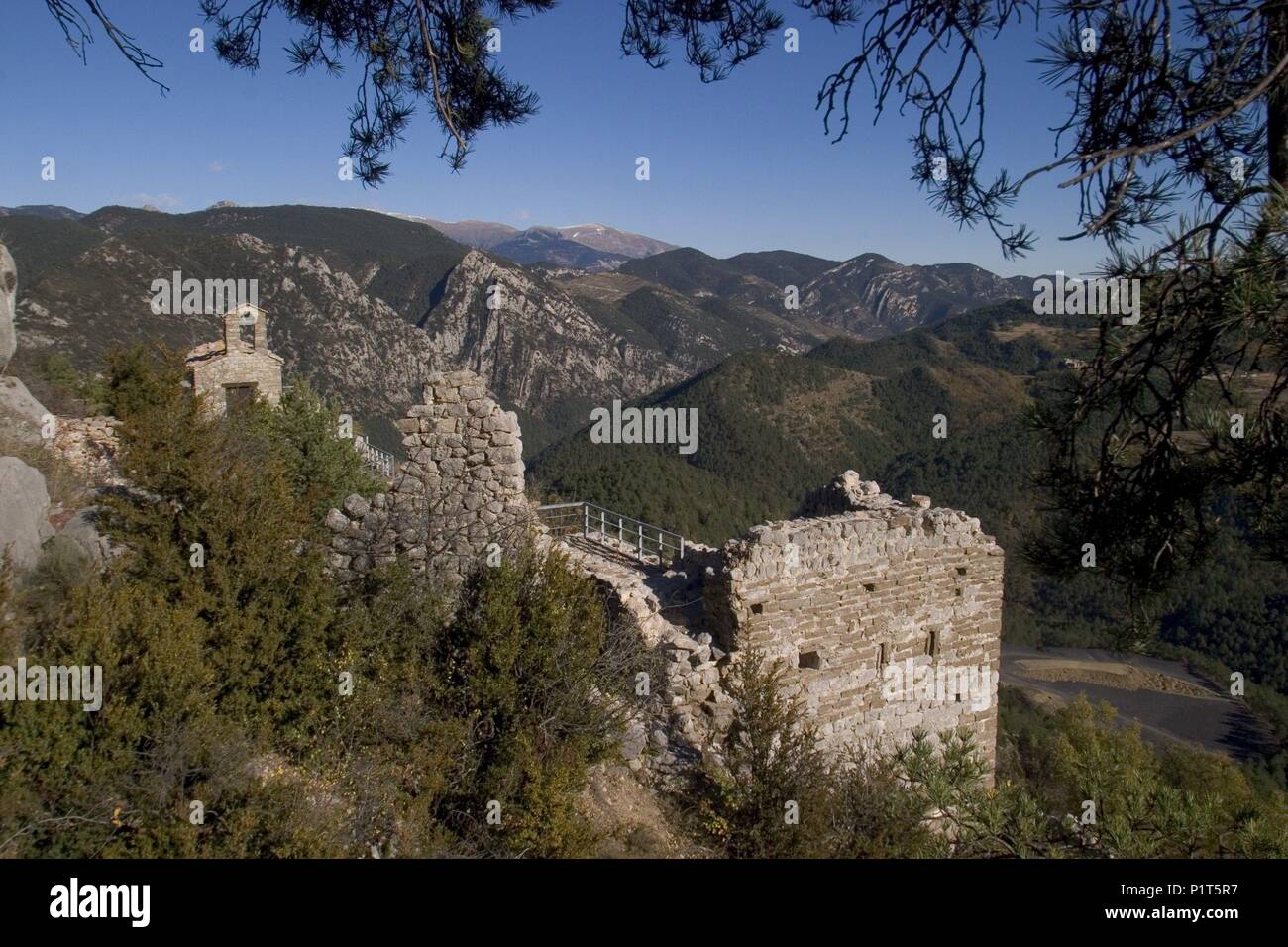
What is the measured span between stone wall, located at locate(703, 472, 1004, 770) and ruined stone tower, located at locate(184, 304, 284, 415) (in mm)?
12264

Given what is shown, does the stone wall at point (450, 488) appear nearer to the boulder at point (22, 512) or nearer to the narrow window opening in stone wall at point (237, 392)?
the boulder at point (22, 512)

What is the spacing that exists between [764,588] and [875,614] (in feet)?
5.20

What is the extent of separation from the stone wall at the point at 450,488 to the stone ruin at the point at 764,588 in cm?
1

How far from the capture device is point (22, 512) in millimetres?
7336

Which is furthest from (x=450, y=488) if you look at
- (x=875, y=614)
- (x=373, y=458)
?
(x=373, y=458)

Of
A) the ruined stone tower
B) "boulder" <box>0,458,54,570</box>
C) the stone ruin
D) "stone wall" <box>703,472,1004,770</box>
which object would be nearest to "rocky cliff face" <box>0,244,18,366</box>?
"boulder" <box>0,458,54,570</box>

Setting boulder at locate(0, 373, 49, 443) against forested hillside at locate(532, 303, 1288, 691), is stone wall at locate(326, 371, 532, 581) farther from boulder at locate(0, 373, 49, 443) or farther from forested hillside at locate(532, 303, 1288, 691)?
forested hillside at locate(532, 303, 1288, 691)

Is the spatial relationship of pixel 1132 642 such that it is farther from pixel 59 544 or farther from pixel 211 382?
pixel 211 382

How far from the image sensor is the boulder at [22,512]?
6824mm

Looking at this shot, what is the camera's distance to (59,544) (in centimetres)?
684

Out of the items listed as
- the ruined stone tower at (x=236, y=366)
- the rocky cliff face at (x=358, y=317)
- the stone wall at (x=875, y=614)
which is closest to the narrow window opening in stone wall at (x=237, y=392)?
the ruined stone tower at (x=236, y=366)

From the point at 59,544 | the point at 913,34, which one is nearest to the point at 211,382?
the point at 59,544

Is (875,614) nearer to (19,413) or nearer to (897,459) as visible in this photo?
(19,413)
